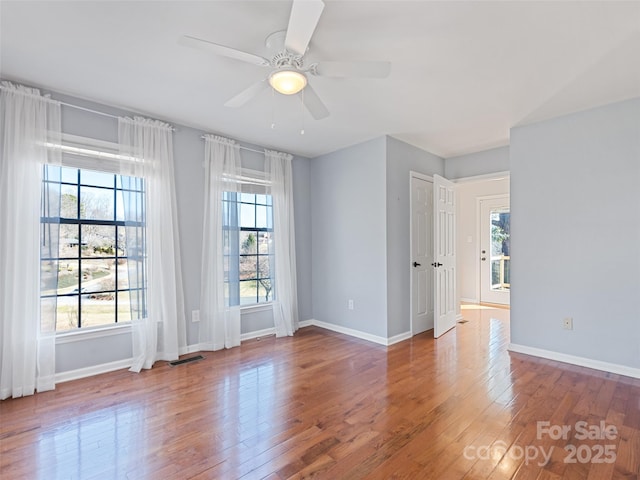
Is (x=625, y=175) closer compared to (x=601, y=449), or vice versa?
(x=601, y=449)

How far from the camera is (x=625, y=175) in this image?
3.01 m

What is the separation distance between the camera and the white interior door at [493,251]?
6.42 metres

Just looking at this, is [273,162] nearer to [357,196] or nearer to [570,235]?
[357,196]

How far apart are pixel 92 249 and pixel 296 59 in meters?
2.68

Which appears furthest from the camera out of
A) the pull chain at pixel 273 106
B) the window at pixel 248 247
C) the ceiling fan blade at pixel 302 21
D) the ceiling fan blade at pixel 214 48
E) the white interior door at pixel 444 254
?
the white interior door at pixel 444 254

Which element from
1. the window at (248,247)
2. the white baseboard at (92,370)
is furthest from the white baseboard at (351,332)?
the white baseboard at (92,370)

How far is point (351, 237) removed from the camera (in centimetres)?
440

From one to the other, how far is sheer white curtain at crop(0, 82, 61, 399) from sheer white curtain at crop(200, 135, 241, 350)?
1382 mm

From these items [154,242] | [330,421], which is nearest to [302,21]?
[330,421]

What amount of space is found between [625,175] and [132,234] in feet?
15.5

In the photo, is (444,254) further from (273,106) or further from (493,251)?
(273,106)

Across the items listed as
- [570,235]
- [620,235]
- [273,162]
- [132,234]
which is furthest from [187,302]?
[620,235]

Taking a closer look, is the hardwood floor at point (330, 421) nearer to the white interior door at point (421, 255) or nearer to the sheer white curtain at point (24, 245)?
the sheer white curtain at point (24, 245)

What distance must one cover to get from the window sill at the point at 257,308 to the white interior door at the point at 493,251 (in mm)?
4548
